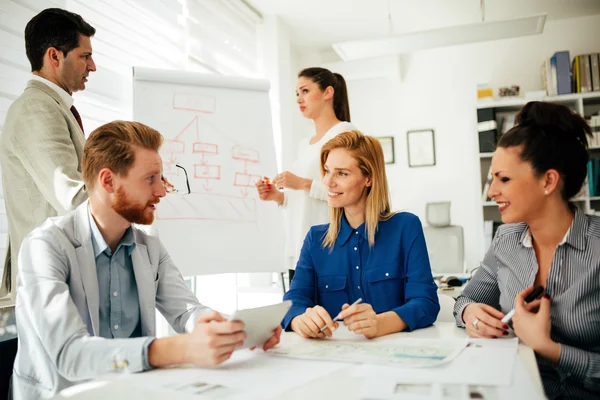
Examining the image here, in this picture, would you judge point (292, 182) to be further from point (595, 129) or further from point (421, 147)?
point (595, 129)

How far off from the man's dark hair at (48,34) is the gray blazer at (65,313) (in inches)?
33.4

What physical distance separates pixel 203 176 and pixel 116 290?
1452 mm

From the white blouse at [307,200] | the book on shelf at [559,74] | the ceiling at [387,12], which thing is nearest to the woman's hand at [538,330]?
the white blouse at [307,200]

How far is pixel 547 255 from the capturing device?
136 centimetres

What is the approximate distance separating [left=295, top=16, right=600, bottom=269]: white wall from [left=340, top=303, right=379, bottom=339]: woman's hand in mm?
3838

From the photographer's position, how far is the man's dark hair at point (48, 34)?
1837 mm

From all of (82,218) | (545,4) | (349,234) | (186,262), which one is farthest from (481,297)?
(545,4)

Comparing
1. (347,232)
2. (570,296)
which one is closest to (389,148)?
(347,232)

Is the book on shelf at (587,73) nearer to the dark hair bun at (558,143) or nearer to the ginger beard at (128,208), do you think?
the dark hair bun at (558,143)

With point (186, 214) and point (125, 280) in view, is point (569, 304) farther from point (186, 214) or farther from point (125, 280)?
point (186, 214)

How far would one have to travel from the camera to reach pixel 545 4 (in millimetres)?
4543

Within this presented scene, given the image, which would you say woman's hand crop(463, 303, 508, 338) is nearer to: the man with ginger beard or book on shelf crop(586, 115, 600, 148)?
the man with ginger beard

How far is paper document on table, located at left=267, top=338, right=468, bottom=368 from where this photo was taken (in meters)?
0.99

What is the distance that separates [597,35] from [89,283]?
16.8 ft
